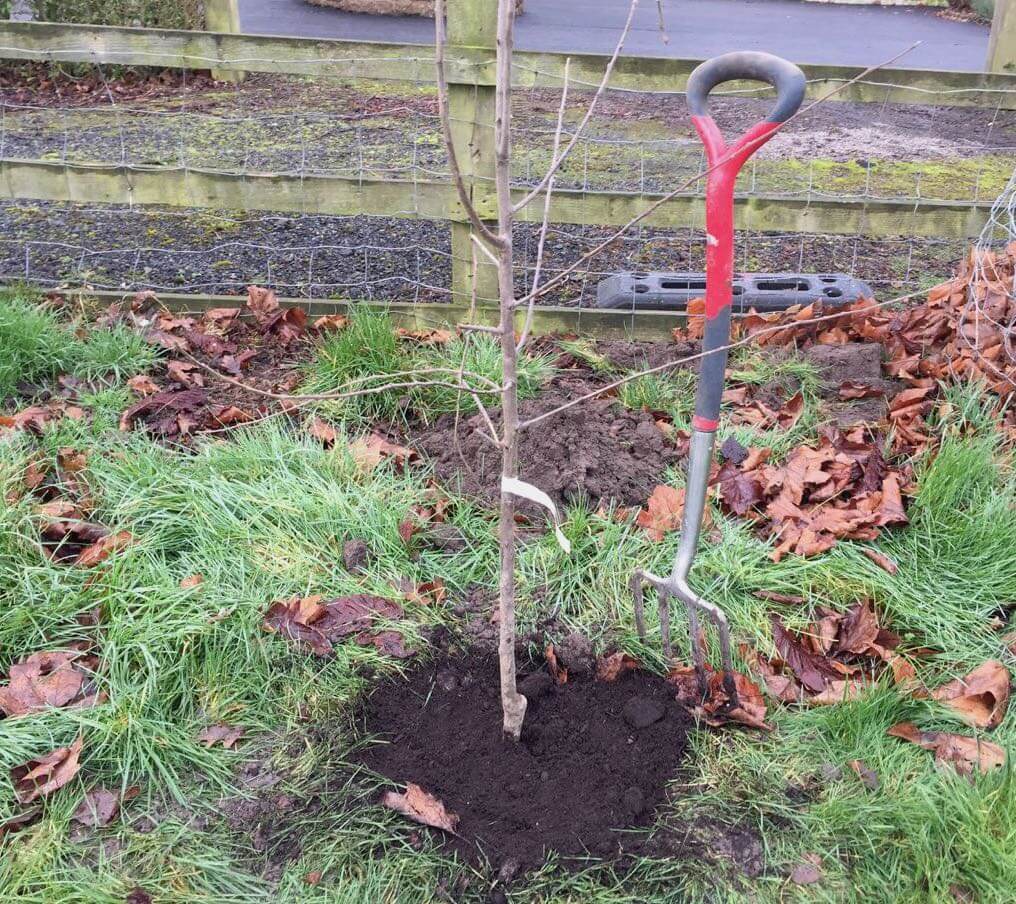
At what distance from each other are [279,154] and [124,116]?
7.51 ft

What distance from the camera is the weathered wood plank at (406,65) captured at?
363 cm

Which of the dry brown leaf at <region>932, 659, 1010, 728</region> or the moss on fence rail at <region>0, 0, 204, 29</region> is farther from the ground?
the moss on fence rail at <region>0, 0, 204, 29</region>

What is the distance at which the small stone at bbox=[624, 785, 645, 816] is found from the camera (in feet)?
6.74

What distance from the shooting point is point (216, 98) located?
937 centimetres

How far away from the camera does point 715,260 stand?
6.58 feet

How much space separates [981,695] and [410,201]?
2.82 m

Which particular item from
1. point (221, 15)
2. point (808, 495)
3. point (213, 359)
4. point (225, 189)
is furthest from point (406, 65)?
point (221, 15)

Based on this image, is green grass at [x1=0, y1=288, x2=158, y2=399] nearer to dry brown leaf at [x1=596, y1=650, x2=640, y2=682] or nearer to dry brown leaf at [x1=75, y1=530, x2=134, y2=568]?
dry brown leaf at [x1=75, y1=530, x2=134, y2=568]

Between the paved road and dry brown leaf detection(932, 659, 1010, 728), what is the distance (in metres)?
9.73

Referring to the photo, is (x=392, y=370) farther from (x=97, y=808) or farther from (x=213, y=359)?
(x=97, y=808)

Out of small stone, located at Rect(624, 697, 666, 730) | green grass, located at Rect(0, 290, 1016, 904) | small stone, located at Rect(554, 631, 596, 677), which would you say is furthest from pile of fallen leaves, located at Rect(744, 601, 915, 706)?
small stone, located at Rect(554, 631, 596, 677)

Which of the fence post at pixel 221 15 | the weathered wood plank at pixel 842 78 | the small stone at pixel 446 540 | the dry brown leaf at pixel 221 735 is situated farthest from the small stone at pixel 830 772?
the fence post at pixel 221 15

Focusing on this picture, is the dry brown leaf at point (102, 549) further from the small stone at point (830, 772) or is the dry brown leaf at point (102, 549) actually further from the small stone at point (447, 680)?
the small stone at point (830, 772)

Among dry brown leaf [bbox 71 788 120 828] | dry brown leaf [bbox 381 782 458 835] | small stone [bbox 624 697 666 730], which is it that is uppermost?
small stone [bbox 624 697 666 730]
